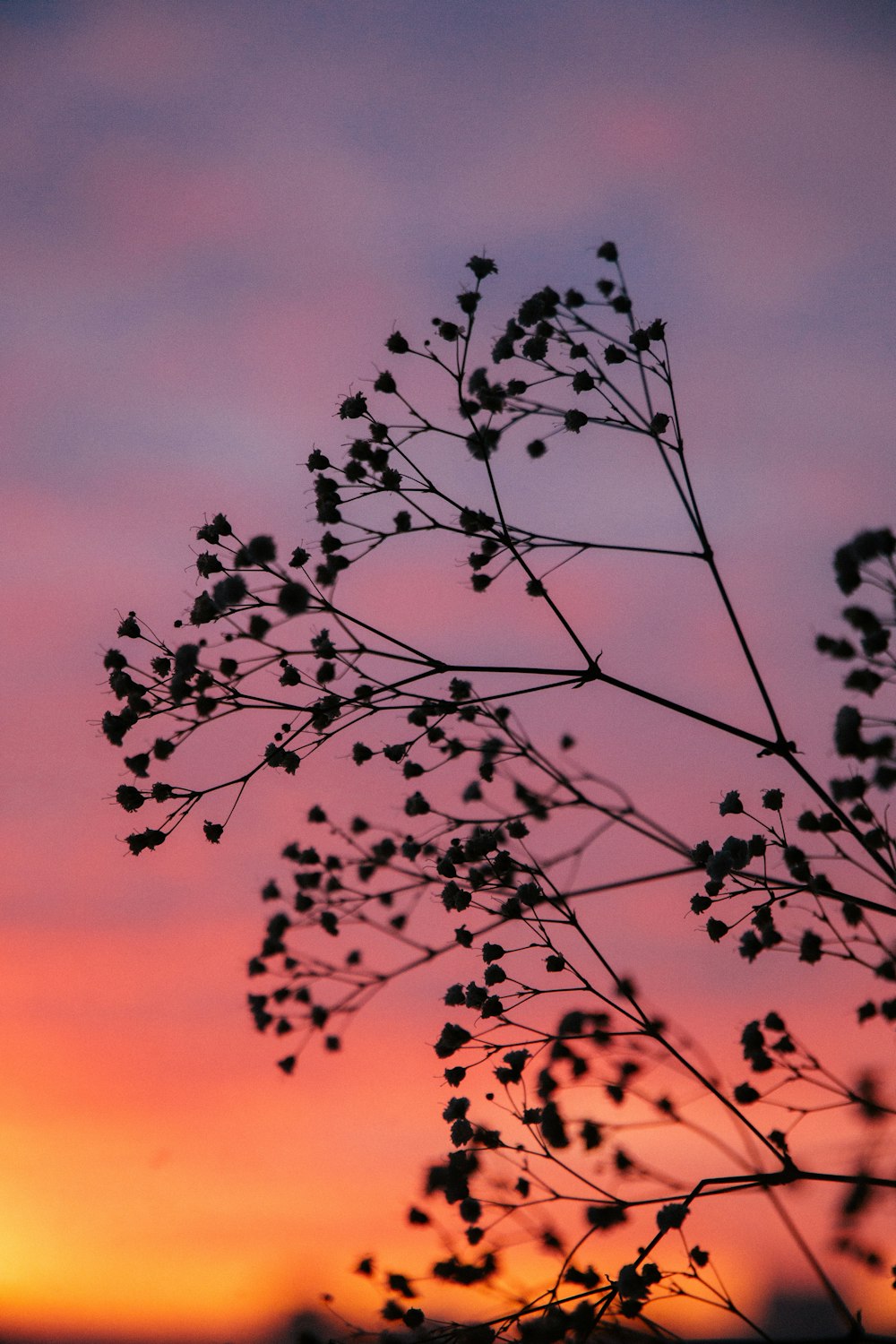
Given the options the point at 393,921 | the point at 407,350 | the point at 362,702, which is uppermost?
the point at 407,350

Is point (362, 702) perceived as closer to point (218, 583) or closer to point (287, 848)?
point (218, 583)

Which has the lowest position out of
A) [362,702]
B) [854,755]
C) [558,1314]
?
[558,1314]

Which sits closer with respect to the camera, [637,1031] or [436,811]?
[637,1031]

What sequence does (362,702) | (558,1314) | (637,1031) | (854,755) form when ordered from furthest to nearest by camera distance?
(362,702) < (637,1031) < (558,1314) < (854,755)

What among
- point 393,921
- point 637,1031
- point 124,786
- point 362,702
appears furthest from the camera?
point 393,921

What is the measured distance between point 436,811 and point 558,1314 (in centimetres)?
227

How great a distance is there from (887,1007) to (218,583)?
122 inches

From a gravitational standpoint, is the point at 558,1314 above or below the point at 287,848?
below

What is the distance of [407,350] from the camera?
6.02 meters

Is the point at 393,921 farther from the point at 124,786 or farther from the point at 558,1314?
the point at 558,1314

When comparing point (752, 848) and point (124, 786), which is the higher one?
point (124, 786)

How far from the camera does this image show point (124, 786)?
561cm

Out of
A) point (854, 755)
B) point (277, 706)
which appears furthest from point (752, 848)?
point (277, 706)

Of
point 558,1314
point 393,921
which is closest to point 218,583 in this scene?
point 393,921
